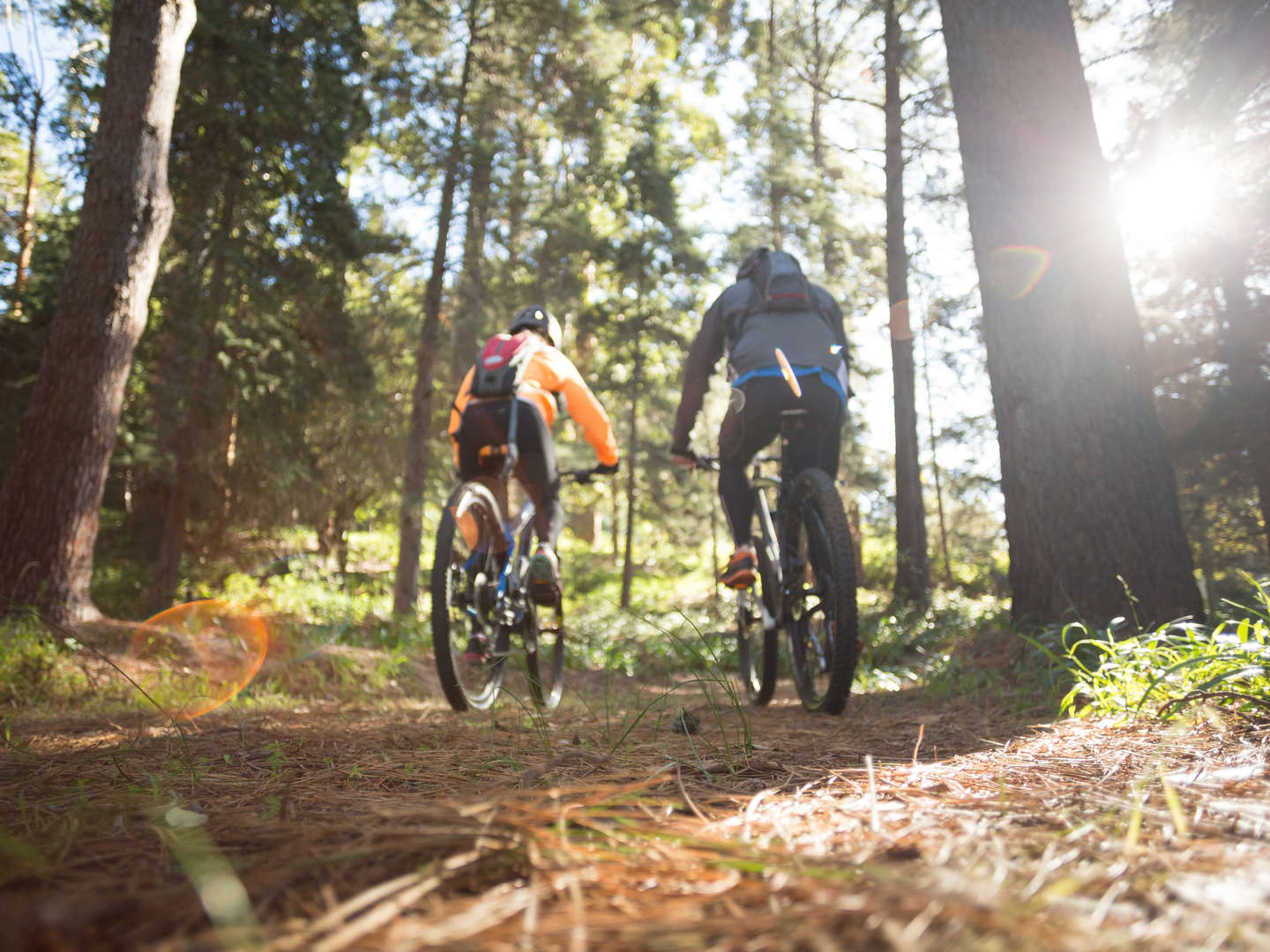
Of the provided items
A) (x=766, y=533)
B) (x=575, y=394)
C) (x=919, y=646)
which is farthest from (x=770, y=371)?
(x=919, y=646)

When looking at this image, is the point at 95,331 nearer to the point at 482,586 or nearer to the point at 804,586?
the point at 482,586

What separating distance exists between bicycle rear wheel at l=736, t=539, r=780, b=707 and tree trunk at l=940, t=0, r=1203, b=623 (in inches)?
47.7

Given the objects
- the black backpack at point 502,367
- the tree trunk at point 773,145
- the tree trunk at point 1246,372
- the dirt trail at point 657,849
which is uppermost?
the tree trunk at point 773,145

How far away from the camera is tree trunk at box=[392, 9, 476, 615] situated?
9008 mm

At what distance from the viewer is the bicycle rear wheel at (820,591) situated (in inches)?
108

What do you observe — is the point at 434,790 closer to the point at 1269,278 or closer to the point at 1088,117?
the point at 1088,117

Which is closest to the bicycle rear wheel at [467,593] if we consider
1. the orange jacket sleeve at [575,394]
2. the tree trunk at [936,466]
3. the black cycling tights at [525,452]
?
the black cycling tights at [525,452]

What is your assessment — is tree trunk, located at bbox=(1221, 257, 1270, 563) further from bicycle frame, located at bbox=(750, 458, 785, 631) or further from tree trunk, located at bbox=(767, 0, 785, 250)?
bicycle frame, located at bbox=(750, 458, 785, 631)

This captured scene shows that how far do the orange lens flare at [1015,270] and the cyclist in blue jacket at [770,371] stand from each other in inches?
32.1

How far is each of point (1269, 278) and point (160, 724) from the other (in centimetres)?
1634

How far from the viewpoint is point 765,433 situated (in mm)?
3447

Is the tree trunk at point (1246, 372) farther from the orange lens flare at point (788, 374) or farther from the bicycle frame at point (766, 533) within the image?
the orange lens flare at point (788, 374)

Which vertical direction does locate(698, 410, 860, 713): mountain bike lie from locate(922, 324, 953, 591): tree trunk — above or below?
below

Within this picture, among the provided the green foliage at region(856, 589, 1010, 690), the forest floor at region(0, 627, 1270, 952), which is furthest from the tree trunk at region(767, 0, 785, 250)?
the forest floor at region(0, 627, 1270, 952)
